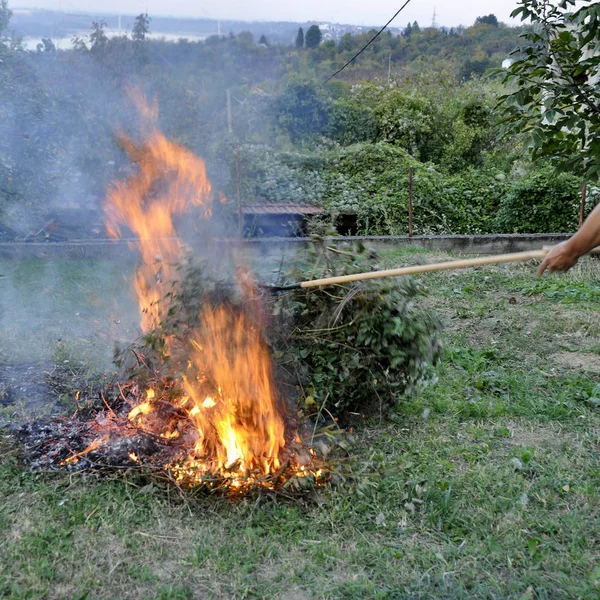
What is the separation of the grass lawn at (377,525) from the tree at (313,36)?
18.3ft

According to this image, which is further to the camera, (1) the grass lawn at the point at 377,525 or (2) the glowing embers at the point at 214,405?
(2) the glowing embers at the point at 214,405

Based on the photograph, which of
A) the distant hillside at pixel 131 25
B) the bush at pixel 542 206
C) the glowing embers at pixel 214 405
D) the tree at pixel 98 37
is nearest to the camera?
the glowing embers at pixel 214 405

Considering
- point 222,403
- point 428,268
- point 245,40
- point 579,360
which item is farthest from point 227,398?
point 245,40

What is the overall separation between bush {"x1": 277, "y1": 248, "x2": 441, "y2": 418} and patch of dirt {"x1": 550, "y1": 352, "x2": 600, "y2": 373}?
1952 millimetres

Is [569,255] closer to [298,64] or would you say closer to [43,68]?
[298,64]

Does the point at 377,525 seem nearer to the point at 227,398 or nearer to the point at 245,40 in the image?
the point at 227,398

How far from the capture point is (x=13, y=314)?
21.5ft

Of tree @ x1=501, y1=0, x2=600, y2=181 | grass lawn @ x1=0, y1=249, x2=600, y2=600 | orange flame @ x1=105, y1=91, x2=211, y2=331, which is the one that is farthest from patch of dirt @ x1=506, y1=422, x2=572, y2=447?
orange flame @ x1=105, y1=91, x2=211, y2=331

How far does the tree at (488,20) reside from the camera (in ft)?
74.4

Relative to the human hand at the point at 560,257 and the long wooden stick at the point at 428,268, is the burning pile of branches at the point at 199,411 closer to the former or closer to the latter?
the long wooden stick at the point at 428,268

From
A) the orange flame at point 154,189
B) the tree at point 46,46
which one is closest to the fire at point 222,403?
the orange flame at point 154,189

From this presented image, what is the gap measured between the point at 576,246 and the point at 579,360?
2626 mm

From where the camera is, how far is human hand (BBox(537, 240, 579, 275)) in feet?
10.6

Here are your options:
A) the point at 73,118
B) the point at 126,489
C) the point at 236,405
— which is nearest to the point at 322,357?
the point at 236,405
